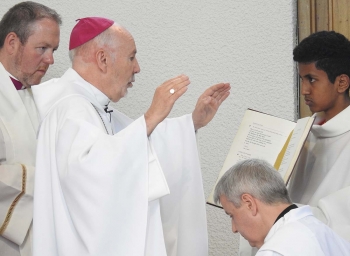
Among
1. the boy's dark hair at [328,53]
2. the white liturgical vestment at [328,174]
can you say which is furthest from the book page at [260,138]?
the boy's dark hair at [328,53]

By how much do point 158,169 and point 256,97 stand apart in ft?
5.82

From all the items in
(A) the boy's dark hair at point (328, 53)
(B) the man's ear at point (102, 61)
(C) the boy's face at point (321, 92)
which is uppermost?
(B) the man's ear at point (102, 61)

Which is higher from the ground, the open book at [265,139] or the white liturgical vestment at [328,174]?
the open book at [265,139]

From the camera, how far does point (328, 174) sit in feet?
12.5

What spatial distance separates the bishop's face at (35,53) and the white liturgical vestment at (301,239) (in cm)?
190

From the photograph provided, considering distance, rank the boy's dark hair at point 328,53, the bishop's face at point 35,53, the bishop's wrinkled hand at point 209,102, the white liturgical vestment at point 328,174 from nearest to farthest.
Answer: the white liturgical vestment at point 328,174
the boy's dark hair at point 328,53
the bishop's wrinkled hand at point 209,102
the bishop's face at point 35,53

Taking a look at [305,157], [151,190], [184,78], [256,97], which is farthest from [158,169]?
[256,97]

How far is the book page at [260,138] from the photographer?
12.6ft

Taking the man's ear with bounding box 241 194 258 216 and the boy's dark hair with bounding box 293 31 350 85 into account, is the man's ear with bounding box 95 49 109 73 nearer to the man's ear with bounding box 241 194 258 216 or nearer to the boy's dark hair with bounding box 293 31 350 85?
the boy's dark hair with bounding box 293 31 350 85

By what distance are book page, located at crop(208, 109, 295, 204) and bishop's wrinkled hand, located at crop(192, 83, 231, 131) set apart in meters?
0.18

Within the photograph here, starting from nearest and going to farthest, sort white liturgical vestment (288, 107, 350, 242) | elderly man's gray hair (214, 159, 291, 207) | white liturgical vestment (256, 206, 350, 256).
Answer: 1. white liturgical vestment (256, 206, 350, 256)
2. elderly man's gray hair (214, 159, 291, 207)
3. white liturgical vestment (288, 107, 350, 242)

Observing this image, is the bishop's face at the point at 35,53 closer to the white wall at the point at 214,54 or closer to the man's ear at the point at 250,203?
the white wall at the point at 214,54

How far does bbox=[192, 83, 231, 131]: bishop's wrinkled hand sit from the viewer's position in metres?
4.01

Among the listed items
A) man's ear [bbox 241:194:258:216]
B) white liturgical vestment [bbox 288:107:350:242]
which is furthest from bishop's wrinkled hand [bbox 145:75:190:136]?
white liturgical vestment [bbox 288:107:350:242]
